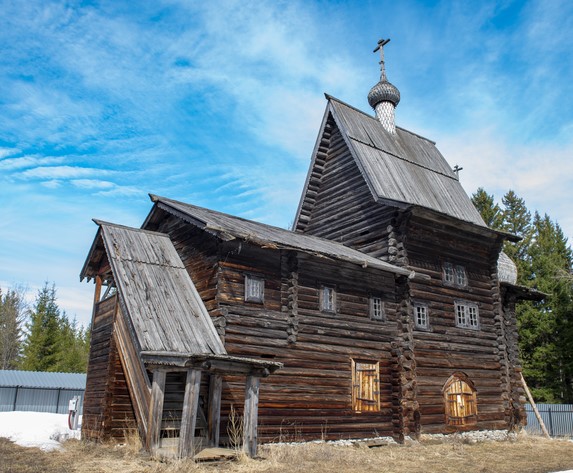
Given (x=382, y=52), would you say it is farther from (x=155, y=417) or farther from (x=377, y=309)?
(x=155, y=417)

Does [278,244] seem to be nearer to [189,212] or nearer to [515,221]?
[189,212]

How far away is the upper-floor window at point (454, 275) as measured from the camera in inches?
836

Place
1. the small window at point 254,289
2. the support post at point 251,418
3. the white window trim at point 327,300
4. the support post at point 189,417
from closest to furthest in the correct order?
the support post at point 189,417
the support post at point 251,418
the small window at point 254,289
the white window trim at point 327,300

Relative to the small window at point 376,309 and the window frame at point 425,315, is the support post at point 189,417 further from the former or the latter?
the window frame at point 425,315

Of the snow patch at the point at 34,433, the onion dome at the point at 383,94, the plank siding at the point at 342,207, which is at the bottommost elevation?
the snow patch at the point at 34,433

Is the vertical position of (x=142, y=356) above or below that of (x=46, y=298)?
below

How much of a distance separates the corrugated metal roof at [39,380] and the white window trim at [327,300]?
26912mm

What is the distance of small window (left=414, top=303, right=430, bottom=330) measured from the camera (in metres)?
19.6

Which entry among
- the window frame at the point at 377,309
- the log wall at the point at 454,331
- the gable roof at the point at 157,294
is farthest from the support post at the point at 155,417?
the log wall at the point at 454,331

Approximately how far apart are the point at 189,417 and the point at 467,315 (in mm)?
13796

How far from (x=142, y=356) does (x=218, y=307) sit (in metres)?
3.06

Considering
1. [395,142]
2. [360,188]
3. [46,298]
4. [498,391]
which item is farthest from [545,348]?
[46,298]

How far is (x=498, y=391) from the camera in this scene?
21750mm

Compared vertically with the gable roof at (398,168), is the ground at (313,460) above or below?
below
